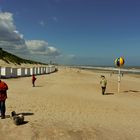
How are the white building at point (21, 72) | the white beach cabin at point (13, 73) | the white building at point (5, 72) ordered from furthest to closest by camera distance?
the white building at point (21, 72) → the white beach cabin at point (13, 73) → the white building at point (5, 72)

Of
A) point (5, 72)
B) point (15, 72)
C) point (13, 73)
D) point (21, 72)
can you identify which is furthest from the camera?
point (21, 72)

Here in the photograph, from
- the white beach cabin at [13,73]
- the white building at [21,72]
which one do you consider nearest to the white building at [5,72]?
the white beach cabin at [13,73]

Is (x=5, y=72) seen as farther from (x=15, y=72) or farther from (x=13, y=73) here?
(x=15, y=72)

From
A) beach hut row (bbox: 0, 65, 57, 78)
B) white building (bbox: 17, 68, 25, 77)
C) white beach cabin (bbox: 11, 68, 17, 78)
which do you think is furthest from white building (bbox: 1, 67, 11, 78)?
white building (bbox: 17, 68, 25, 77)

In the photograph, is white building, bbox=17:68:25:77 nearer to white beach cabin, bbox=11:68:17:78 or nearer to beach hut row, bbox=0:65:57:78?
beach hut row, bbox=0:65:57:78

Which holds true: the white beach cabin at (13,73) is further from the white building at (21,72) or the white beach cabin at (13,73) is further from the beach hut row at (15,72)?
the white building at (21,72)

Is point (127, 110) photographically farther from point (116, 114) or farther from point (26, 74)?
point (26, 74)

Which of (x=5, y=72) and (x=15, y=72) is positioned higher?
(x=5, y=72)

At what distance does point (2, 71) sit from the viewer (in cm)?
3275

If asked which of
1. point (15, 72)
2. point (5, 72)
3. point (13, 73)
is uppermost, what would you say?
point (5, 72)

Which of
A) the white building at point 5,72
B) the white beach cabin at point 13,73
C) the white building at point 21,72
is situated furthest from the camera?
the white building at point 21,72

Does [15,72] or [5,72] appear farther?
[15,72]

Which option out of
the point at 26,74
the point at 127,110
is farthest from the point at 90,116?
the point at 26,74

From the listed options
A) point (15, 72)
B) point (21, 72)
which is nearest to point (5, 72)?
point (15, 72)
